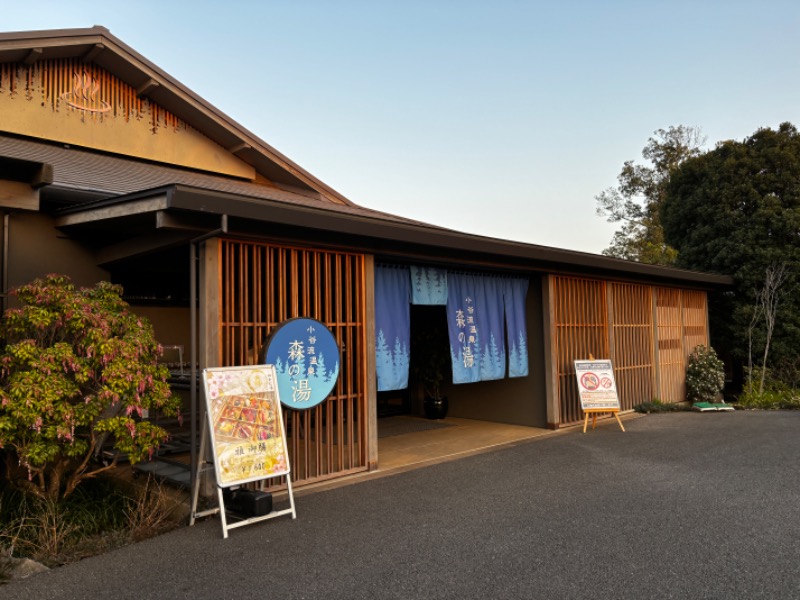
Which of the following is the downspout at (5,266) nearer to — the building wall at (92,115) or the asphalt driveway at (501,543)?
the asphalt driveway at (501,543)

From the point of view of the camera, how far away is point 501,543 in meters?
3.79

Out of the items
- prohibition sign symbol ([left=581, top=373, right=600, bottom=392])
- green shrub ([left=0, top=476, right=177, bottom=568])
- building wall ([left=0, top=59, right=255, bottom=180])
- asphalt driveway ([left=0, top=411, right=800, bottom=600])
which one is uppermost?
building wall ([left=0, top=59, right=255, bottom=180])

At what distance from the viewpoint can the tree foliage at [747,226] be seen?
39.6 feet

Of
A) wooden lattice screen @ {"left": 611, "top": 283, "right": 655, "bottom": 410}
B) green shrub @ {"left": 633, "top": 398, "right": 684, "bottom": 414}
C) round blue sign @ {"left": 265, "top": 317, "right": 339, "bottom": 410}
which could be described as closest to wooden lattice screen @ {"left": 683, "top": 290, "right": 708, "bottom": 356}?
wooden lattice screen @ {"left": 611, "top": 283, "right": 655, "bottom": 410}

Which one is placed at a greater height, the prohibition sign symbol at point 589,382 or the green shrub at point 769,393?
the prohibition sign symbol at point 589,382

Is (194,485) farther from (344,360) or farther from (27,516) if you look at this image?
(344,360)

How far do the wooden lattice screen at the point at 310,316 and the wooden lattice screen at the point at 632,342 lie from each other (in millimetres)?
5491

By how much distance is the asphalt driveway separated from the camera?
10.3 feet

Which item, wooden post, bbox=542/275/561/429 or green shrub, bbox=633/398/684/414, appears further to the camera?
green shrub, bbox=633/398/684/414

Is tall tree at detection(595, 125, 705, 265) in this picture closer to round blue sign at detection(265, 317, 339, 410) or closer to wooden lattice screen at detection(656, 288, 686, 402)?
wooden lattice screen at detection(656, 288, 686, 402)

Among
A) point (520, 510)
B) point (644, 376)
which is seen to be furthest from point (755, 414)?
point (520, 510)

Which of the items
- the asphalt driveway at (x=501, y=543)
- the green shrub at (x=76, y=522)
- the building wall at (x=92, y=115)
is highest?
the building wall at (x=92, y=115)

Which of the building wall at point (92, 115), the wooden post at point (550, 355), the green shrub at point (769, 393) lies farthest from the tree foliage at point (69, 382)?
the green shrub at point (769, 393)

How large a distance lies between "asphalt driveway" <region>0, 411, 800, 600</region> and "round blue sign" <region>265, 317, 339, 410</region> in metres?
0.93
